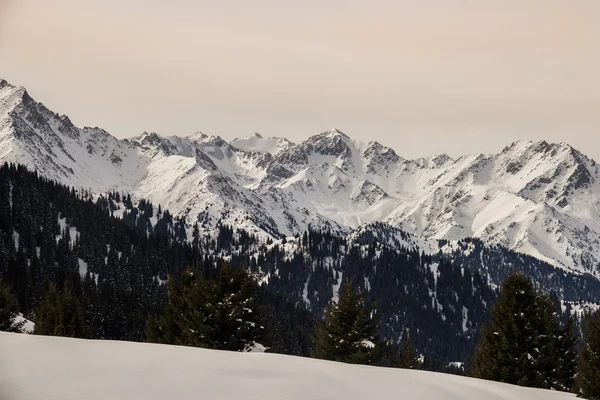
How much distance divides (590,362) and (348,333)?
55.7ft

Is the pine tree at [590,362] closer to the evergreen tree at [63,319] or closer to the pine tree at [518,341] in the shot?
the pine tree at [518,341]

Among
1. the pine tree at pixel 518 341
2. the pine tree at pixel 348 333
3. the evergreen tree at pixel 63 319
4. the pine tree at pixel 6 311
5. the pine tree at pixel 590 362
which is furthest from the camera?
the pine tree at pixel 348 333

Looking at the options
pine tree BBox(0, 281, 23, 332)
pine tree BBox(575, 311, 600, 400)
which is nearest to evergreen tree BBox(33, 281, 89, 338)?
pine tree BBox(0, 281, 23, 332)

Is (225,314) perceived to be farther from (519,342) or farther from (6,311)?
(519,342)

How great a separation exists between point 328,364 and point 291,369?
148 centimetres

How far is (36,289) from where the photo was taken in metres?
141

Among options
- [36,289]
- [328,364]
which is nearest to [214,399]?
[328,364]

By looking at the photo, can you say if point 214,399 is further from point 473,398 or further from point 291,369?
point 473,398

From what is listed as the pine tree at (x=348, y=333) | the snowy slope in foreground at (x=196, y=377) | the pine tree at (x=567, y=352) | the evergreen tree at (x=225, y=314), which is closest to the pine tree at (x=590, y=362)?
the pine tree at (x=567, y=352)

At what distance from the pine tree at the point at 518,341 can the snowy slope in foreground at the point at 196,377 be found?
16367 mm

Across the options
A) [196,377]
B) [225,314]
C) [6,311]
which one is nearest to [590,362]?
[225,314]

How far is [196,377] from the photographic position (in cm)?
1247

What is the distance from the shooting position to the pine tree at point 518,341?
107 ft

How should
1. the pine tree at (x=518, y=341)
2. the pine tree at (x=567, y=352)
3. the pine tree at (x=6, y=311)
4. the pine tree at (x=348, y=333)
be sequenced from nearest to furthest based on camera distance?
the pine tree at (x=518, y=341) → the pine tree at (x=6, y=311) → the pine tree at (x=567, y=352) → the pine tree at (x=348, y=333)
